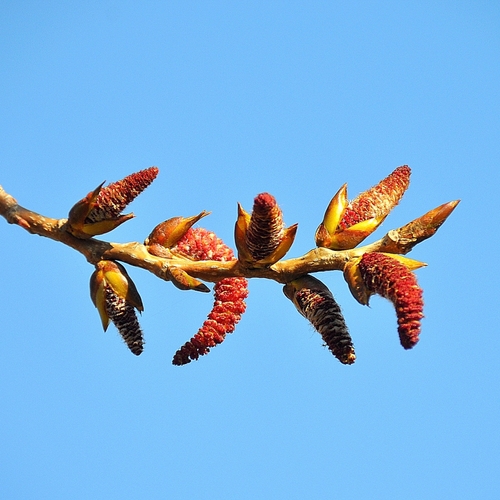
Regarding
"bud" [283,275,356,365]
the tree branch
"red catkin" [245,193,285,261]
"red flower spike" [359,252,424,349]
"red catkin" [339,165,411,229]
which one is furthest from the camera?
"red catkin" [339,165,411,229]

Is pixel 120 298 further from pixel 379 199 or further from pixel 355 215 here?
pixel 379 199

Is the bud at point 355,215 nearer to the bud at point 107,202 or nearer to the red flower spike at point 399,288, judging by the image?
the red flower spike at point 399,288

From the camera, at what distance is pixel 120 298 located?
12.4 feet

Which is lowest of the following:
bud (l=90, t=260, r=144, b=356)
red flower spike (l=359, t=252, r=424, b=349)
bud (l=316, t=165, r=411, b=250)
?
red flower spike (l=359, t=252, r=424, b=349)

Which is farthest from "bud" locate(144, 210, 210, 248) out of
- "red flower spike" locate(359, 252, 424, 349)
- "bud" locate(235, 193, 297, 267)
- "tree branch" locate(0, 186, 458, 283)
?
"red flower spike" locate(359, 252, 424, 349)

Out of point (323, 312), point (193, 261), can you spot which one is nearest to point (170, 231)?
point (193, 261)

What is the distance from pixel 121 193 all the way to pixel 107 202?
0.08 m

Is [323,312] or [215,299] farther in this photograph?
[215,299]

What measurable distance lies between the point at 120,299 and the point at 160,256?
301mm

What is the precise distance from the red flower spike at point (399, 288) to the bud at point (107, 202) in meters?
1.16

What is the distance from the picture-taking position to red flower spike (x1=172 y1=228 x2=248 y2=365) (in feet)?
11.8

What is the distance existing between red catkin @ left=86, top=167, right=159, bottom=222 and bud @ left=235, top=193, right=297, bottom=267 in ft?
1.77

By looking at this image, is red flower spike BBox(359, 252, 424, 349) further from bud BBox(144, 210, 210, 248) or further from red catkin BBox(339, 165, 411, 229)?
bud BBox(144, 210, 210, 248)

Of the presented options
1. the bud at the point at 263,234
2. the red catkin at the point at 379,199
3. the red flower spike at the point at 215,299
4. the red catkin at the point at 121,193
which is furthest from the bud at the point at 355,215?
the red catkin at the point at 121,193
